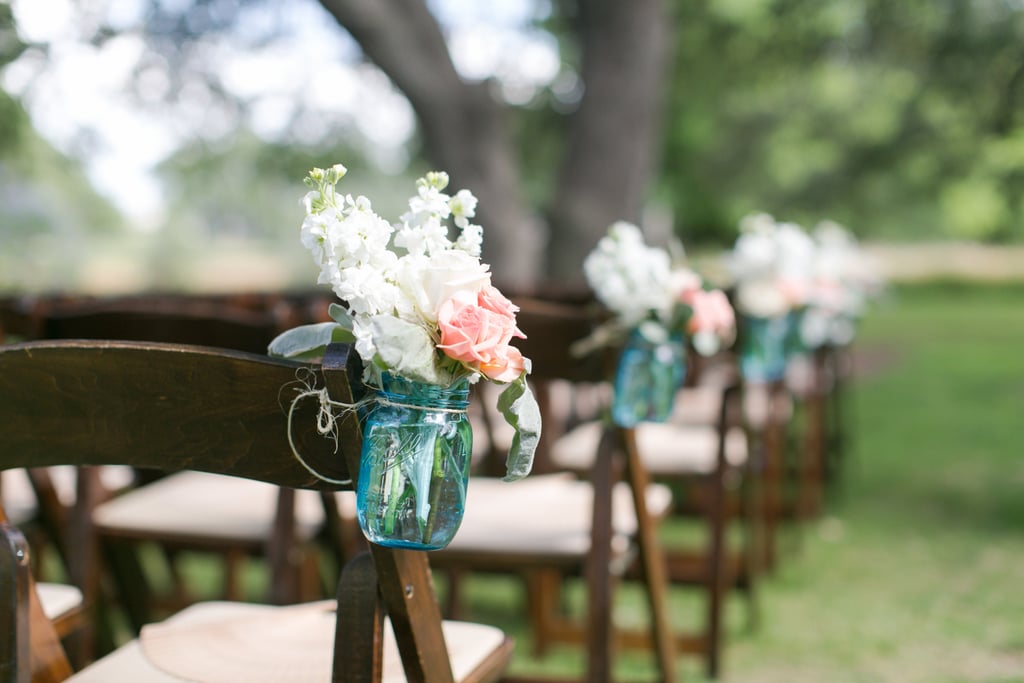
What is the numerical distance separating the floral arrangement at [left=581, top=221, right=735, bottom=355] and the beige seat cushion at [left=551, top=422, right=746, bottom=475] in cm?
71

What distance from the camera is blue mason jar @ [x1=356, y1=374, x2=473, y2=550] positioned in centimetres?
113

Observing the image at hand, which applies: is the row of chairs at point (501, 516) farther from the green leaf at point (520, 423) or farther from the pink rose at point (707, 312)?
the green leaf at point (520, 423)

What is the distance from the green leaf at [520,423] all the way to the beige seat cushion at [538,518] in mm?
1029

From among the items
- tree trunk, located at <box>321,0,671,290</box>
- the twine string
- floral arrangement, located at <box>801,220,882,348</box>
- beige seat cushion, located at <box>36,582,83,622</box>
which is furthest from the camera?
tree trunk, located at <box>321,0,671,290</box>

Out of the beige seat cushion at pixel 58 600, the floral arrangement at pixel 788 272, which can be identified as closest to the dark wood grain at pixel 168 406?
the beige seat cushion at pixel 58 600

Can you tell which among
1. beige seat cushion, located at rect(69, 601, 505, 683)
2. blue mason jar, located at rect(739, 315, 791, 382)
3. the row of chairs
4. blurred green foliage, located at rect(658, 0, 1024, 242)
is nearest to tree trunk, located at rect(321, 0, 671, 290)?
blurred green foliage, located at rect(658, 0, 1024, 242)

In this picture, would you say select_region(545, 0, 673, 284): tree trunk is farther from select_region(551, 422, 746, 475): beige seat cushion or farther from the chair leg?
the chair leg

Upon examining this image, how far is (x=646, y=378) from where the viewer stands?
2289 mm

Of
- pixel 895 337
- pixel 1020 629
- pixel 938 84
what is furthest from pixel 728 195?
pixel 1020 629

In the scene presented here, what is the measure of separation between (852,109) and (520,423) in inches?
576

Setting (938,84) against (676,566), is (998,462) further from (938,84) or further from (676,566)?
(676,566)

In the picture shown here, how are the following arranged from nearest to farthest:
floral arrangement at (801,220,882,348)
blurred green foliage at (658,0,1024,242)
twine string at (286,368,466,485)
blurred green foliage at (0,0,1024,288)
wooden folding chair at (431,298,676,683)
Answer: twine string at (286,368,466,485) < wooden folding chair at (431,298,676,683) < floral arrangement at (801,220,882,348) < blurred green foliage at (0,0,1024,288) < blurred green foliage at (658,0,1024,242)

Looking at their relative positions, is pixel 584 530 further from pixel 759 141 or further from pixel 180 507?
pixel 759 141

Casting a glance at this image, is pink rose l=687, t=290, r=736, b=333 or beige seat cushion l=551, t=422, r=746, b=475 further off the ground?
pink rose l=687, t=290, r=736, b=333
